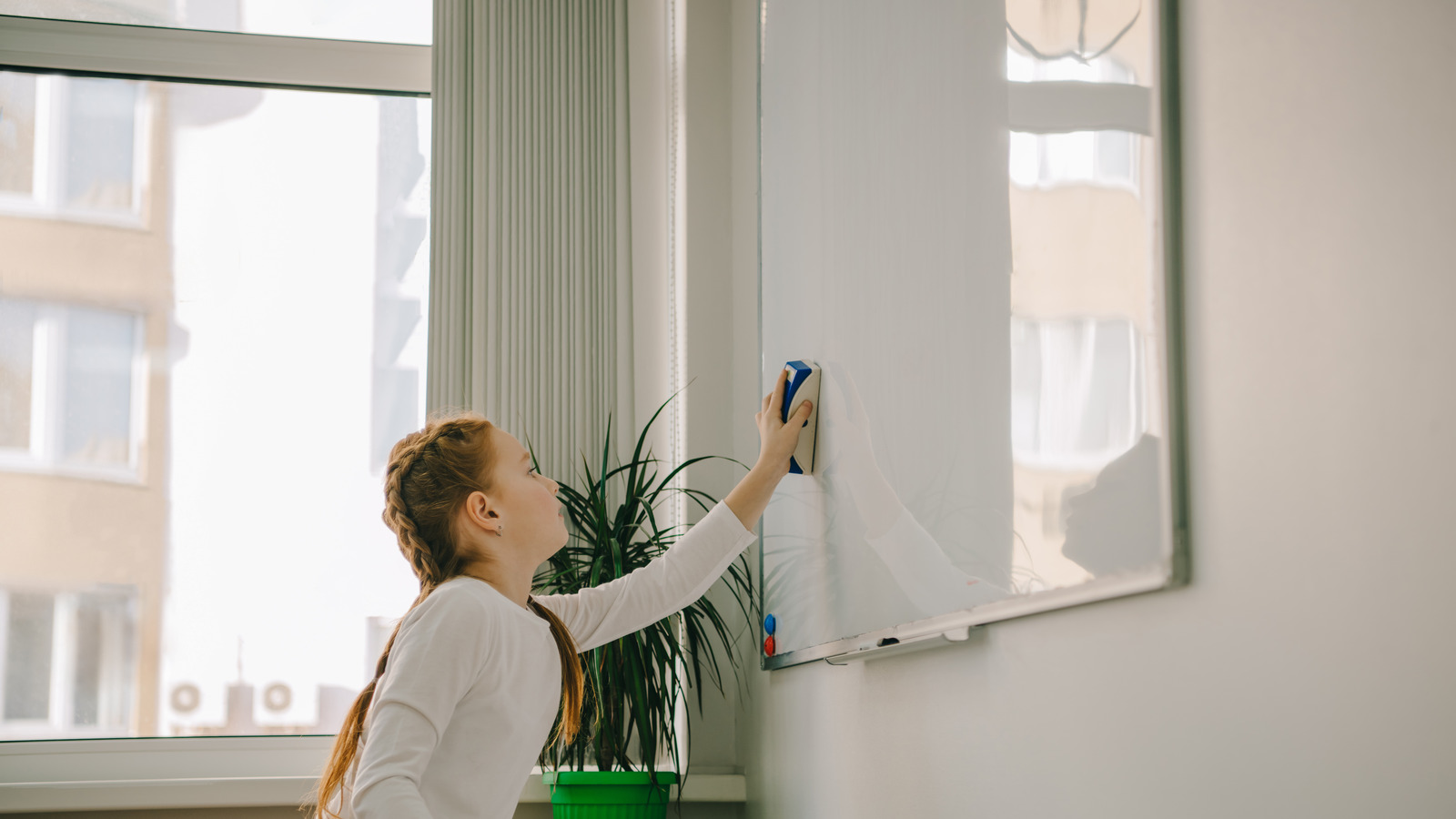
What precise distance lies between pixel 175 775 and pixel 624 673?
4.45 ft

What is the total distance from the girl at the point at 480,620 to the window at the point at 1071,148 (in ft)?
2.70

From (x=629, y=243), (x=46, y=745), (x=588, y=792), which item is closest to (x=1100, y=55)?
(x=588, y=792)

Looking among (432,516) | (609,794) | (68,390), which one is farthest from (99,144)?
(609,794)

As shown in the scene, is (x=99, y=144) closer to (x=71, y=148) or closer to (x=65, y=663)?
(x=71, y=148)

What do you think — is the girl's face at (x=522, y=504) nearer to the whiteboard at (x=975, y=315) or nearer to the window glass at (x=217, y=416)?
the whiteboard at (x=975, y=315)

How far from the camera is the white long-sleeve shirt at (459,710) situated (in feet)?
4.49

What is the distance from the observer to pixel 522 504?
180cm

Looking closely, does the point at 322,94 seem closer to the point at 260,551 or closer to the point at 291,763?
the point at 260,551

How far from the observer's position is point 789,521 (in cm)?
198

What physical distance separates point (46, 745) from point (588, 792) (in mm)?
1562

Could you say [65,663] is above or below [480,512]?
below

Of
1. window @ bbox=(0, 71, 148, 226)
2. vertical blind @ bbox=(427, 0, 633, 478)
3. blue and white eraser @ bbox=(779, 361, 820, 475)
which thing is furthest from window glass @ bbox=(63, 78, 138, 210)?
blue and white eraser @ bbox=(779, 361, 820, 475)

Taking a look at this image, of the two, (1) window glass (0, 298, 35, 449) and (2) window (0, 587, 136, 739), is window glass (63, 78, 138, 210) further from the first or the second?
(2) window (0, 587, 136, 739)

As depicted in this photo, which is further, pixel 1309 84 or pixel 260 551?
pixel 260 551
